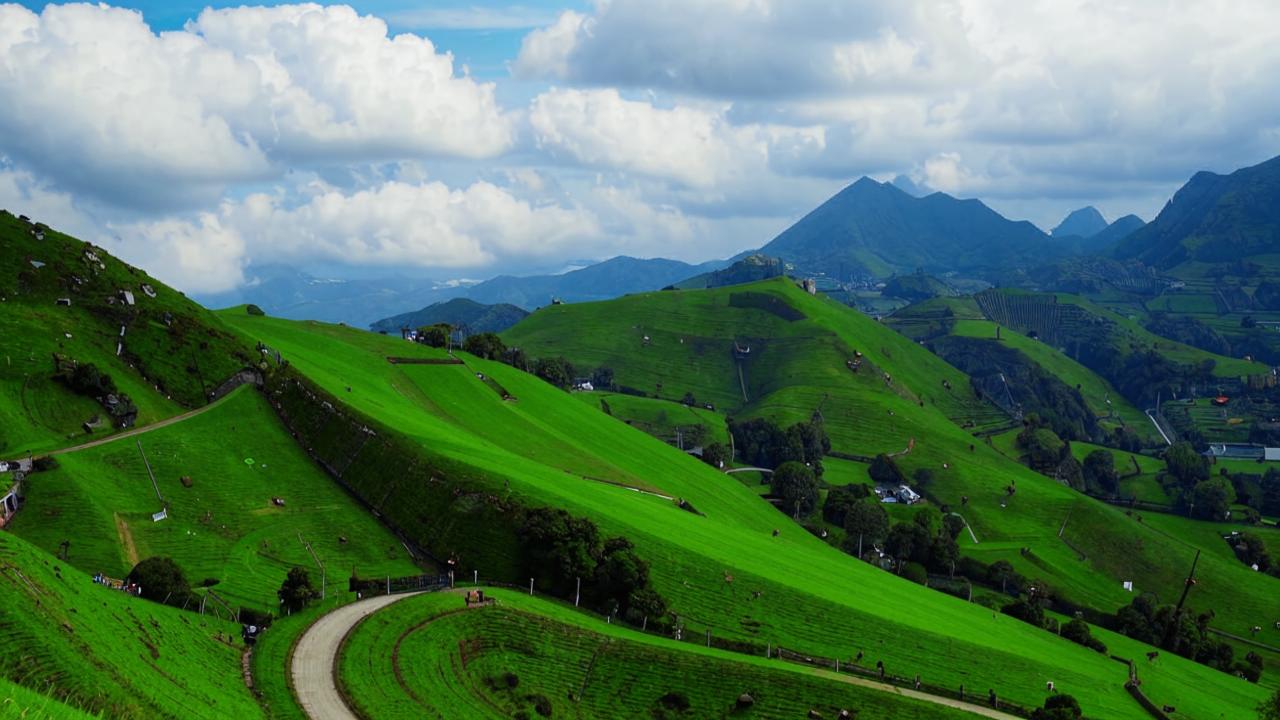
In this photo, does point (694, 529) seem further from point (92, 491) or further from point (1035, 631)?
point (92, 491)

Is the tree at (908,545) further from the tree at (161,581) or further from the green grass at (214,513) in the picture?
the tree at (161,581)

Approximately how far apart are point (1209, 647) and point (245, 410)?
161884 millimetres

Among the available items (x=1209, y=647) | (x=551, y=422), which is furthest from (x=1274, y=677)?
(x=551, y=422)

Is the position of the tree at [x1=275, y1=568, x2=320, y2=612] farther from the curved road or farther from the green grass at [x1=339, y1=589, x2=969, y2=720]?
the green grass at [x1=339, y1=589, x2=969, y2=720]

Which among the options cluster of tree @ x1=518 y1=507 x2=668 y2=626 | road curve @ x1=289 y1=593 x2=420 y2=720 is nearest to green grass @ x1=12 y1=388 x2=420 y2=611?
road curve @ x1=289 y1=593 x2=420 y2=720

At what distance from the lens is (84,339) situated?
131250 millimetres

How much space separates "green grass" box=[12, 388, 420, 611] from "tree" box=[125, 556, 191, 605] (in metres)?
5.53

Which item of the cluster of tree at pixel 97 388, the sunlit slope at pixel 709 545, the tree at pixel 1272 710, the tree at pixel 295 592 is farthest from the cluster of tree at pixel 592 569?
the tree at pixel 1272 710

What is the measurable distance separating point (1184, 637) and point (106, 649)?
168 m

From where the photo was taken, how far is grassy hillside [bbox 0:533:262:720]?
4891cm

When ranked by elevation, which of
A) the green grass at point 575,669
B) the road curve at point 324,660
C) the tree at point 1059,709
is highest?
the road curve at point 324,660

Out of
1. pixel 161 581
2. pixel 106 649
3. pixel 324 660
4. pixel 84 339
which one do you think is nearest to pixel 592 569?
pixel 324 660

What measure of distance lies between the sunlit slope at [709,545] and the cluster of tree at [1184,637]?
130 ft

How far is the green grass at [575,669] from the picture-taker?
80.5m
